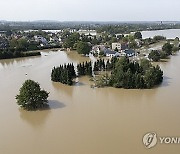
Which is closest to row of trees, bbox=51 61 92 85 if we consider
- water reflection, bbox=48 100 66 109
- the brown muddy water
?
the brown muddy water

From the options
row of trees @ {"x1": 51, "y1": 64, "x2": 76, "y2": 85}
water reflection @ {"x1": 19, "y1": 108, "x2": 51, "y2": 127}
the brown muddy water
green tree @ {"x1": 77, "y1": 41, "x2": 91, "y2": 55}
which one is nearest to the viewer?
the brown muddy water

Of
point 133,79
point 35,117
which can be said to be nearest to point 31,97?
point 35,117

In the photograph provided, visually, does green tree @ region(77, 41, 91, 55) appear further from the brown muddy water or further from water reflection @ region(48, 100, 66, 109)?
water reflection @ region(48, 100, 66, 109)

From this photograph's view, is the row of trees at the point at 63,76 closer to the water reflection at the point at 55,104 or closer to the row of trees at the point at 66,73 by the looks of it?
the row of trees at the point at 66,73

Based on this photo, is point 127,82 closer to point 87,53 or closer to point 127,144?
point 127,144

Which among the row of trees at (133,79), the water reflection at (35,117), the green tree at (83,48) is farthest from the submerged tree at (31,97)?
the green tree at (83,48)

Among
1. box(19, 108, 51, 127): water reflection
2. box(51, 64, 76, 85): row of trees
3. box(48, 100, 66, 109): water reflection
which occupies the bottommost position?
box(19, 108, 51, 127): water reflection

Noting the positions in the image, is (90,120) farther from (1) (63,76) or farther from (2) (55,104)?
(1) (63,76)
